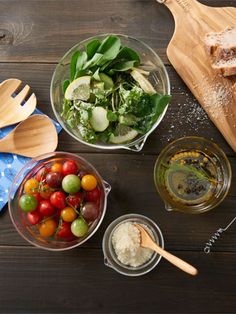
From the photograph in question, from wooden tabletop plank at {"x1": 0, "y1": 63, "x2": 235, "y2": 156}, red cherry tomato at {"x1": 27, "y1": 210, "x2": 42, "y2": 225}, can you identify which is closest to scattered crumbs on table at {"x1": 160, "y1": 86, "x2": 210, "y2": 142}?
wooden tabletop plank at {"x1": 0, "y1": 63, "x2": 235, "y2": 156}

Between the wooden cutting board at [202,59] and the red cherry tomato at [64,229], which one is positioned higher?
the wooden cutting board at [202,59]

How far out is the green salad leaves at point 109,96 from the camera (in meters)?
1.16

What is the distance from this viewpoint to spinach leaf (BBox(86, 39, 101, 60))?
48.3 inches

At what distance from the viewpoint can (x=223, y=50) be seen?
4.20 ft

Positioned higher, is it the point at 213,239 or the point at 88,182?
the point at 88,182

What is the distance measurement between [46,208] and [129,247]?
27 cm

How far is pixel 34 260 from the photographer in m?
1.32

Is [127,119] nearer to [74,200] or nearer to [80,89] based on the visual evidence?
[80,89]

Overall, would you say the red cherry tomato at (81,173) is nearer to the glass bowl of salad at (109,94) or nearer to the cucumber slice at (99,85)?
the glass bowl of salad at (109,94)

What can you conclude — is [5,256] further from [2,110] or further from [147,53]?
[147,53]

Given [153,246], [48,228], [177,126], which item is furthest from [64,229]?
[177,126]

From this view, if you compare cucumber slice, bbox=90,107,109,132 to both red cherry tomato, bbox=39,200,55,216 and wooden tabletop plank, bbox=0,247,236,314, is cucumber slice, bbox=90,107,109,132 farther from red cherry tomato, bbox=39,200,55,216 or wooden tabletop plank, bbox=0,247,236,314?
wooden tabletop plank, bbox=0,247,236,314

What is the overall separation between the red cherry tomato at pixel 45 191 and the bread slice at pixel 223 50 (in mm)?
620

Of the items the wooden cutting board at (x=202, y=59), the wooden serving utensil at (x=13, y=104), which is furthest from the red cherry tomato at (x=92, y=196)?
the wooden cutting board at (x=202, y=59)
